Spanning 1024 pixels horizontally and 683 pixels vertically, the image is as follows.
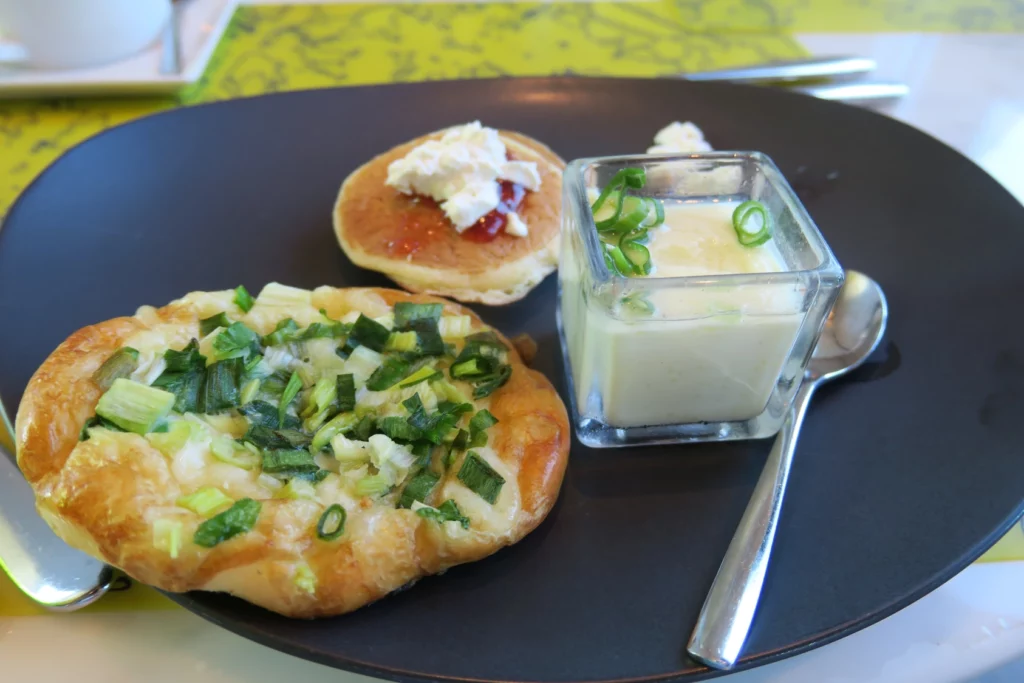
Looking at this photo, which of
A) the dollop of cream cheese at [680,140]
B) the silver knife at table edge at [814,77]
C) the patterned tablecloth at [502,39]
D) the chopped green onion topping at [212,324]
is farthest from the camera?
the patterned tablecloth at [502,39]

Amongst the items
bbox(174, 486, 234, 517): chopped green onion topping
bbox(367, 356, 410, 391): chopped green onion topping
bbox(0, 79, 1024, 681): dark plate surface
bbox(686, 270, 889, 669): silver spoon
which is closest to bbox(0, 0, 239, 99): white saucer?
bbox(0, 79, 1024, 681): dark plate surface

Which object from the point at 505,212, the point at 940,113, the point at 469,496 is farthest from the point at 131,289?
the point at 940,113

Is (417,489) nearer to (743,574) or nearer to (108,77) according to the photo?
(743,574)

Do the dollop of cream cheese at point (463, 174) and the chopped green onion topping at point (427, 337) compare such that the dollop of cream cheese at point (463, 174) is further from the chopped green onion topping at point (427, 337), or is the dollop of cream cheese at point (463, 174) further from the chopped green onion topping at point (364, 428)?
the chopped green onion topping at point (364, 428)

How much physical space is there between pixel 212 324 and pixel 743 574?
4.50 feet

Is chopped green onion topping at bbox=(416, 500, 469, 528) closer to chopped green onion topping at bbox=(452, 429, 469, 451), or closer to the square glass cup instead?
chopped green onion topping at bbox=(452, 429, 469, 451)

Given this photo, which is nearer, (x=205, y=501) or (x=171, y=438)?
(x=205, y=501)

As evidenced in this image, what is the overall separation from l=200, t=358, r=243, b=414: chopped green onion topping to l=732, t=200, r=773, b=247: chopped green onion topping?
1.24m

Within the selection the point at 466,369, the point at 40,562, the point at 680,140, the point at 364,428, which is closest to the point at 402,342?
the point at 466,369

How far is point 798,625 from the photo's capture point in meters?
1.34

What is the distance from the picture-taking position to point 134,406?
4.88 feet

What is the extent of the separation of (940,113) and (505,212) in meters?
2.28

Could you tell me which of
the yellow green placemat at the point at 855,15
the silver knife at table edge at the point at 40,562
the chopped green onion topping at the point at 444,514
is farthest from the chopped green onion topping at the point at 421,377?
the yellow green placemat at the point at 855,15

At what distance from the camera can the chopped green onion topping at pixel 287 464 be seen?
Answer: 1.45 meters
